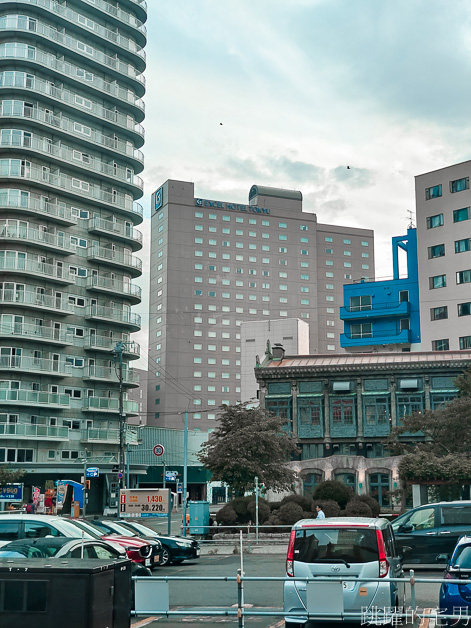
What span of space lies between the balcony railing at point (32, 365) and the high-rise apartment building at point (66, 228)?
0.10 m

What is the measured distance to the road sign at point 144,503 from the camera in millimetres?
34406

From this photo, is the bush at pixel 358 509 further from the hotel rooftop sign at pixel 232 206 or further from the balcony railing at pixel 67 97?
the hotel rooftop sign at pixel 232 206

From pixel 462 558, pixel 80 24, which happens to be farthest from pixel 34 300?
pixel 462 558

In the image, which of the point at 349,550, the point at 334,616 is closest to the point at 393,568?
the point at 349,550

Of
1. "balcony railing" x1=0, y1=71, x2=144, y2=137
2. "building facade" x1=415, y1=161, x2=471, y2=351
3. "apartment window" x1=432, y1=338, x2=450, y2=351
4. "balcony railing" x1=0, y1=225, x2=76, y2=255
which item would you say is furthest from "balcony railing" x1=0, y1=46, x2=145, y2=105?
"apartment window" x1=432, y1=338, x2=450, y2=351

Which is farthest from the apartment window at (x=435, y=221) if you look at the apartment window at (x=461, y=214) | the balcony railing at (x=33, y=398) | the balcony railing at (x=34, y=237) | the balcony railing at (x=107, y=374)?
the balcony railing at (x=33, y=398)

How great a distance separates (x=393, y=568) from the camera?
13.8 meters

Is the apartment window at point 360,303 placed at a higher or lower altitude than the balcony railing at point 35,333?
higher

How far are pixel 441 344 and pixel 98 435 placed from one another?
37532 mm

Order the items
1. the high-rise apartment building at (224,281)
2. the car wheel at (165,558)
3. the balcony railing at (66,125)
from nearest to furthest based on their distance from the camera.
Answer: the car wheel at (165,558), the balcony railing at (66,125), the high-rise apartment building at (224,281)

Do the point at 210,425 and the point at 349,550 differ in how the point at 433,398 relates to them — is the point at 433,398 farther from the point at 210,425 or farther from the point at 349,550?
the point at 210,425

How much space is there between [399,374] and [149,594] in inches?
1863

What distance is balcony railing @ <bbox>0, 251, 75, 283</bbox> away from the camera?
6488 centimetres

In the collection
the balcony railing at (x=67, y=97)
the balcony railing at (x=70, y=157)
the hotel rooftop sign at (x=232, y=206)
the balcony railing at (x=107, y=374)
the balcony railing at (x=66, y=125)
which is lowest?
the balcony railing at (x=107, y=374)
